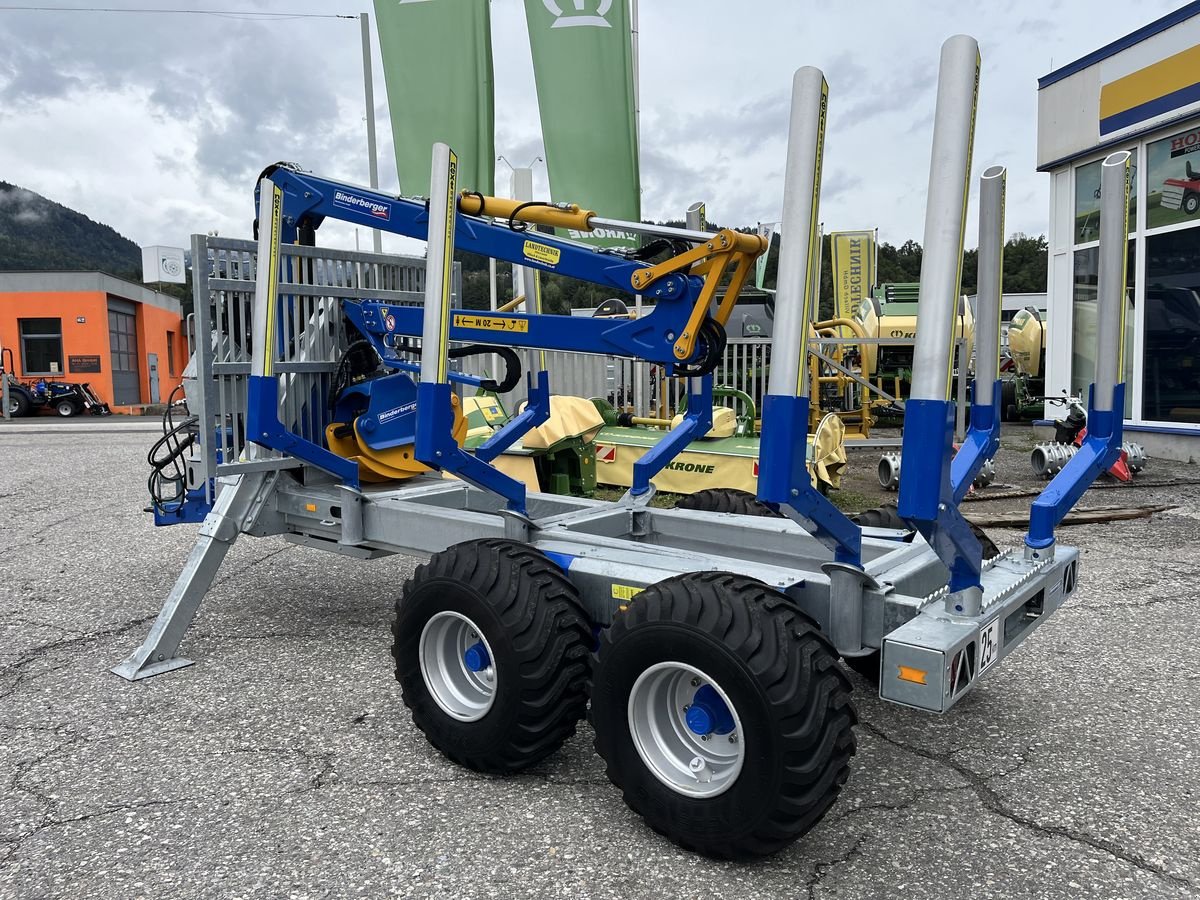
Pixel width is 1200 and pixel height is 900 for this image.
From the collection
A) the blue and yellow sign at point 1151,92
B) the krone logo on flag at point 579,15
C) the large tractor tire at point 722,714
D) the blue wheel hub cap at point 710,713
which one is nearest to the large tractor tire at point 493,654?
the large tractor tire at point 722,714

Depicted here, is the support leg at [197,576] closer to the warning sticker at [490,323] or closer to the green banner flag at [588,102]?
the warning sticker at [490,323]

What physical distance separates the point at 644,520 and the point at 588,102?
6.94 m

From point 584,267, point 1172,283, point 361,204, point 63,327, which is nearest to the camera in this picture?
point 584,267

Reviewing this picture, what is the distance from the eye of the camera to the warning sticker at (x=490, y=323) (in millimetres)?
4098

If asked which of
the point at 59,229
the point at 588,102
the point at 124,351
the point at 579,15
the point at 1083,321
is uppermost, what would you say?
the point at 59,229

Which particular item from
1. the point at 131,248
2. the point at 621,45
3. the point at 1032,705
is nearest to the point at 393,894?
the point at 1032,705

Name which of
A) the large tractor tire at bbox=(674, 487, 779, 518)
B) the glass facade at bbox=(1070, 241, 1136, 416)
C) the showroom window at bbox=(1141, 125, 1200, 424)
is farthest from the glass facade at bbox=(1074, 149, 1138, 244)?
the large tractor tire at bbox=(674, 487, 779, 518)

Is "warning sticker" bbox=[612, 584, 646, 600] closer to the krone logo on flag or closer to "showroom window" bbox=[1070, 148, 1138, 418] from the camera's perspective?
the krone logo on flag

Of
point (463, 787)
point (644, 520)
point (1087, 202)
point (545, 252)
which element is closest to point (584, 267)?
point (545, 252)

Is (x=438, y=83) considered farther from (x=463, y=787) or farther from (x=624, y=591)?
(x=463, y=787)

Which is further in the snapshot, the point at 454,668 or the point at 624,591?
the point at 454,668

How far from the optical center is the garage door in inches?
1410

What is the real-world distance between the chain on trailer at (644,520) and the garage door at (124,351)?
34.4 meters

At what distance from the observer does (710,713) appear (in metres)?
2.78
